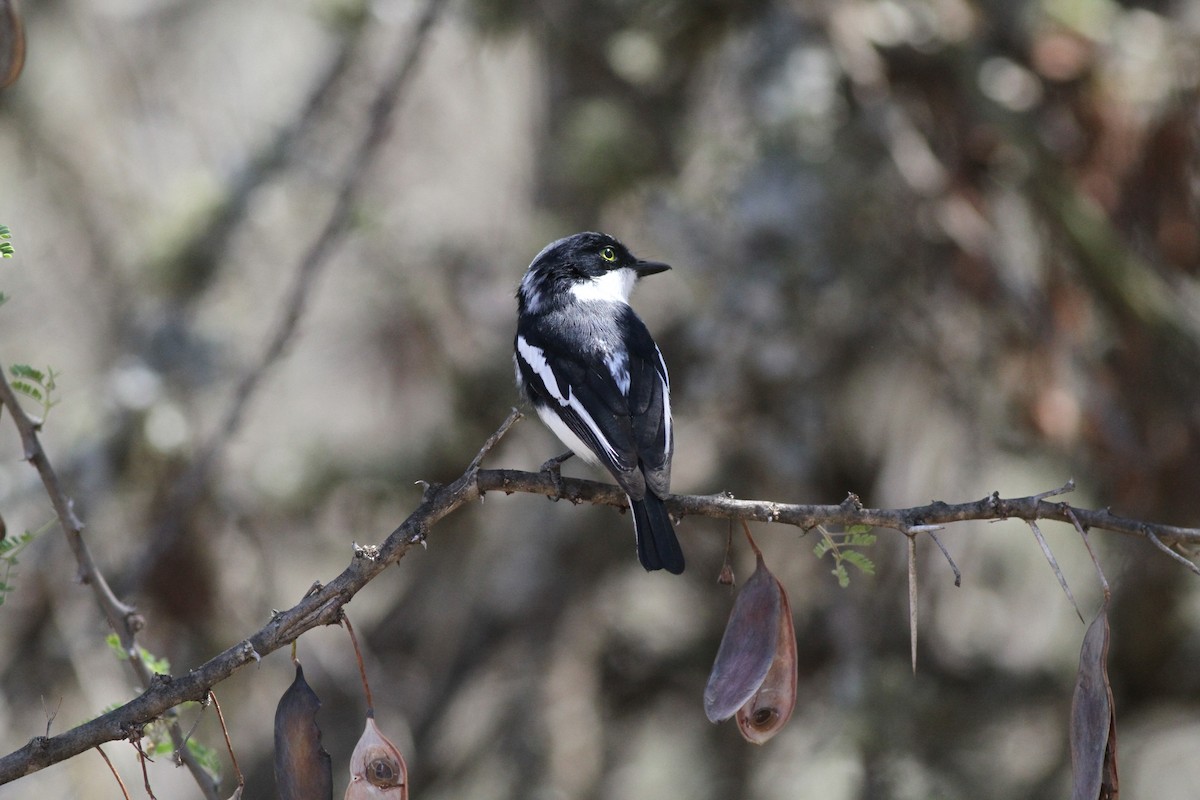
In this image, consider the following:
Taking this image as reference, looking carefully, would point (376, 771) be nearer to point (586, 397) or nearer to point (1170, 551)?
point (1170, 551)

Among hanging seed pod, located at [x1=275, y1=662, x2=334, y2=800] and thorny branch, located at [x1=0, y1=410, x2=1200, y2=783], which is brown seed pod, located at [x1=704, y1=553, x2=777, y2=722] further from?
hanging seed pod, located at [x1=275, y1=662, x2=334, y2=800]

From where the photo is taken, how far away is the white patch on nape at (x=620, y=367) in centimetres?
333

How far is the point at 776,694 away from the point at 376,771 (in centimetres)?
65

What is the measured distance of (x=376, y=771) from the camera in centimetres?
191

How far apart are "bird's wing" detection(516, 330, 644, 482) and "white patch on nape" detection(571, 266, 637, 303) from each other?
0.43m

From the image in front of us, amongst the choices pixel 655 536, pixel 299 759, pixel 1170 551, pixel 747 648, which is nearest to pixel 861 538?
pixel 747 648

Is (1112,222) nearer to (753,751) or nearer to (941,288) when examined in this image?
(941,288)

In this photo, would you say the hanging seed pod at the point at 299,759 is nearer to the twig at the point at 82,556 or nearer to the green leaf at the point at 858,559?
the twig at the point at 82,556

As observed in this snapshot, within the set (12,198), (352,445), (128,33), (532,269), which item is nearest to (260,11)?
(128,33)

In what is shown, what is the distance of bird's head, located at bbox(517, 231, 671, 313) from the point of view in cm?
411

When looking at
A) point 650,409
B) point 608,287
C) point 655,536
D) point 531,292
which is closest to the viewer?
point 655,536

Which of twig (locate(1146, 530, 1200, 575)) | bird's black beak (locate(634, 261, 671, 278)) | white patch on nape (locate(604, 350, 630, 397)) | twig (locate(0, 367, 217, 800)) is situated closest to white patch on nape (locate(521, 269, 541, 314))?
bird's black beak (locate(634, 261, 671, 278))

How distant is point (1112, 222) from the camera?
15.9 feet

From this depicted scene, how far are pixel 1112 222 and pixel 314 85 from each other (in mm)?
3439
